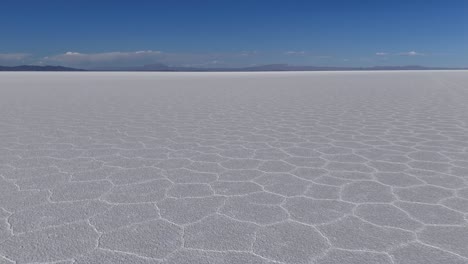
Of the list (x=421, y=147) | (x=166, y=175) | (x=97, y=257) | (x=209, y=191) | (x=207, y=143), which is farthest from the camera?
(x=207, y=143)

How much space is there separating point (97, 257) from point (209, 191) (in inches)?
43.7

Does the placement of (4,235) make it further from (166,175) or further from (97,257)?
(166,175)

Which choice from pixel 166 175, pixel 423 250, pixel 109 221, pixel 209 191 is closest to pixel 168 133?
pixel 166 175

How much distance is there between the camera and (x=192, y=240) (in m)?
2.07

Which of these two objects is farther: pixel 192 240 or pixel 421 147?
pixel 421 147

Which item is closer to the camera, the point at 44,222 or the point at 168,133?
the point at 44,222

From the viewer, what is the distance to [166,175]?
3285mm

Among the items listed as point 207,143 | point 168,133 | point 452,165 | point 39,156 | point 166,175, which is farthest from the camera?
point 168,133

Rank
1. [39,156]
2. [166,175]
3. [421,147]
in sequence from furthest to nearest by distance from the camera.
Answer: [421,147] → [39,156] → [166,175]

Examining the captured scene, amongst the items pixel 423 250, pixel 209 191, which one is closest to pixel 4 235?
pixel 209 191

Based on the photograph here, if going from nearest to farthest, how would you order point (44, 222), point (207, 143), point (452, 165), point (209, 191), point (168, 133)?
1. point (44, 222)
2. point (209, 191)
3. point (452, 165)
4. point (207, 143)
5. point (168, 133)

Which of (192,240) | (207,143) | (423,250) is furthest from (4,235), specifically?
(207,143)

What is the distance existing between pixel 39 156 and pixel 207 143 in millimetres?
1831

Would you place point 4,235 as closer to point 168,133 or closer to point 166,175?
Result: point 166,175
